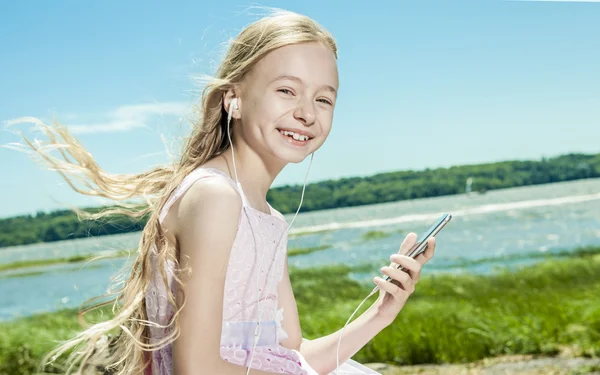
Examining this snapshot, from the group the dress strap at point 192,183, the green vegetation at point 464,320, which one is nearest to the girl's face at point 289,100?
the dress strap at point 192,183

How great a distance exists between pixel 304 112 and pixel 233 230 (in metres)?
0.29

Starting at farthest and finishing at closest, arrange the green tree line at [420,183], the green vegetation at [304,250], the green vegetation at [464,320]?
the green tree line at [420,183] < the green vegetation at [304,250] < the green vegetation at [464,320]

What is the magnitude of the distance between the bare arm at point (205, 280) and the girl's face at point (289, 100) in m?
0.21

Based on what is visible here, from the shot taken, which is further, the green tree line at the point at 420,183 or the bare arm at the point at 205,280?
the green tree line at the point at 420,183

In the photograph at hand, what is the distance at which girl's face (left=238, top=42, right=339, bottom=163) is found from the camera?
1.31 meters

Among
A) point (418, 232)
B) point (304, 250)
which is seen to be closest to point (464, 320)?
Answer: point (304, 250)

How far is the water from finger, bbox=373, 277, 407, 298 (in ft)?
19.4

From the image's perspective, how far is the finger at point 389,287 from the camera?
1.38m

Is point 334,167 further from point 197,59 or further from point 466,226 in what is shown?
point 197,59

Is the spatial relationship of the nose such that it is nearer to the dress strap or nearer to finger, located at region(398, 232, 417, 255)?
the dress strap

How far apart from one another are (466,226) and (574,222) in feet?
6.47

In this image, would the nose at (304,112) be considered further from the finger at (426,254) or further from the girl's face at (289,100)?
the finger at (426,254)

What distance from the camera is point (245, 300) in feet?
4.20

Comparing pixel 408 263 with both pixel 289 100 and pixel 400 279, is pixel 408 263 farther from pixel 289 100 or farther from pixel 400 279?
pixel 289 100
